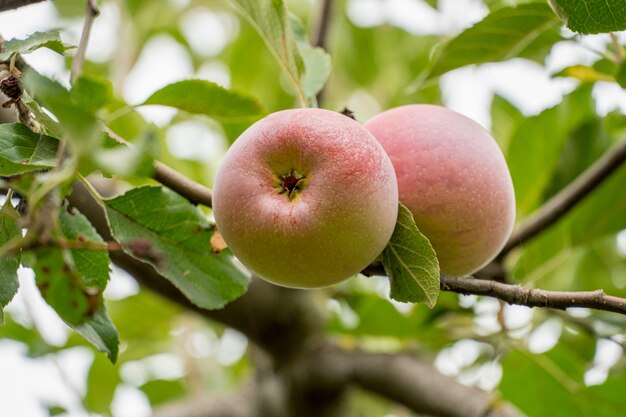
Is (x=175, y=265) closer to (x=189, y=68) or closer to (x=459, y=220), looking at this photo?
(x=459, y=220)

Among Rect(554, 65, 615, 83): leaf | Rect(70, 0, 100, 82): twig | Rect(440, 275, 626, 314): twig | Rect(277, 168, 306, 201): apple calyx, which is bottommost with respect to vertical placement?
Rect(554, 65, 615, 83): leaf

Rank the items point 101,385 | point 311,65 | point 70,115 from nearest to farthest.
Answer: point 70,115 → point 311,65 → point 101,385

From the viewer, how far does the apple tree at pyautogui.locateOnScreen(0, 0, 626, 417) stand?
2.02 feet

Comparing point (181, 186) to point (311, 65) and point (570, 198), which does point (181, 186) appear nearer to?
point (311, 65)

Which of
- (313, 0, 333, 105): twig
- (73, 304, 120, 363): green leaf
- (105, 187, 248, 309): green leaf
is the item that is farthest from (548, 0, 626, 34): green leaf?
(313, 0, 333, 105): twig

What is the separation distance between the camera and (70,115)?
0.47m

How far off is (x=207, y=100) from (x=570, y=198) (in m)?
0.59

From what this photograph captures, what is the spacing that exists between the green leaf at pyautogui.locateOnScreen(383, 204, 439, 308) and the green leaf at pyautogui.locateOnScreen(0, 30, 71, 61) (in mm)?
323

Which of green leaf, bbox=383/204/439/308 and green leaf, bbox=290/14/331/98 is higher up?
green leaf, bbox=290/14/331/98

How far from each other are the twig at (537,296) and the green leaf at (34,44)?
0.39m

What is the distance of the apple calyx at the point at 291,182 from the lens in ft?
2.07

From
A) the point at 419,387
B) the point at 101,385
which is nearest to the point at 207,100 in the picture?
the point at 419,387

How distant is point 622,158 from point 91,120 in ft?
2.66

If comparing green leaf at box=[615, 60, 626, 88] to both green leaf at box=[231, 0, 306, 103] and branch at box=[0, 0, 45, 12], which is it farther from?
branch at box=[0, 0, 45, 12]
